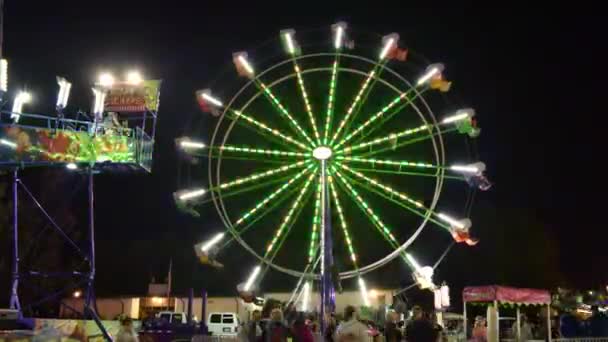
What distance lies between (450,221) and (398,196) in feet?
6.00

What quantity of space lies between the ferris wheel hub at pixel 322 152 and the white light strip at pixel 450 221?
390 centimetres

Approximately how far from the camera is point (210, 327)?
2736 centimetres

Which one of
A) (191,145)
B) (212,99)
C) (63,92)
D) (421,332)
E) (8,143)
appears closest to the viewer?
(421,332)

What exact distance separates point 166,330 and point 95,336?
3.96 meters

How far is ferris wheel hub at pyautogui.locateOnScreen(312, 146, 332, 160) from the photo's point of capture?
2183 cm

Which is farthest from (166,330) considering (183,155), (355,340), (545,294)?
(355,340)

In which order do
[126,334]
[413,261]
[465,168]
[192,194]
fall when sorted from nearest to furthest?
1. [126,334]
2. [413,261]
3. [465,168]
4. [192,194]

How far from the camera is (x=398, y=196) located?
22.1m

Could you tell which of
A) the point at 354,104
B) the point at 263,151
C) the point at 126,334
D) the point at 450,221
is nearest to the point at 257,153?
the point at 263,151

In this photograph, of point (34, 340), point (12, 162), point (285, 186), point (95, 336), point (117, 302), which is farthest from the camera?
point (117, 302)

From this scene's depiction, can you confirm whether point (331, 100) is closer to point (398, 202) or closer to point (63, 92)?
point (398, 202)

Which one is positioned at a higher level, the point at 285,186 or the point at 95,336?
the point at 285,186

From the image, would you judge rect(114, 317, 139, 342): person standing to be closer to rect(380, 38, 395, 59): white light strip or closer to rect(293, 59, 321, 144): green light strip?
rect(293, 59, 321, 144): green light strip

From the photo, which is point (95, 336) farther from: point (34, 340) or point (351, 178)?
point (351, 178)
